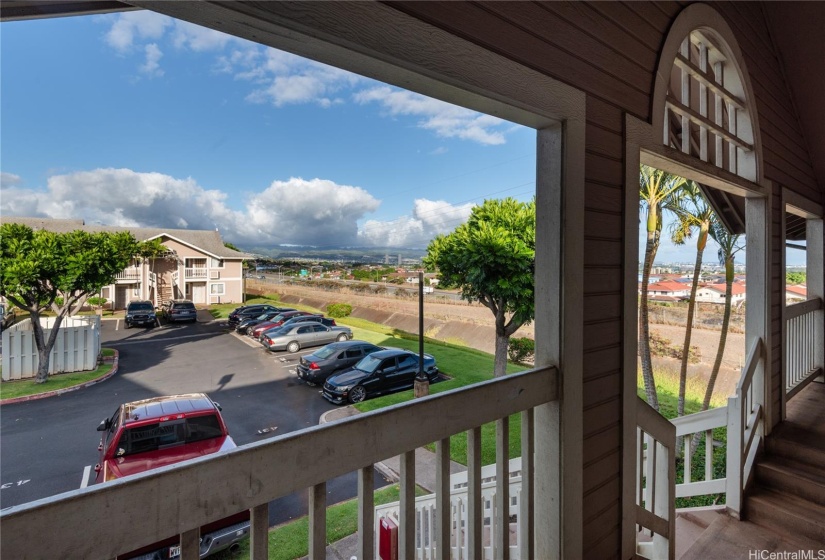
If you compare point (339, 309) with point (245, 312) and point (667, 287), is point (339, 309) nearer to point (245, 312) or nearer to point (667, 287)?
point (245, 312)

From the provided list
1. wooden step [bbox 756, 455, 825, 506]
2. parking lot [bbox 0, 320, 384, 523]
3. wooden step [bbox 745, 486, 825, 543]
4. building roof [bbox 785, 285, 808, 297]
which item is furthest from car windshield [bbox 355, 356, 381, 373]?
building roof [bbox 785, 285, 808, 297]

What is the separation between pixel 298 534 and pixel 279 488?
1.04 metres

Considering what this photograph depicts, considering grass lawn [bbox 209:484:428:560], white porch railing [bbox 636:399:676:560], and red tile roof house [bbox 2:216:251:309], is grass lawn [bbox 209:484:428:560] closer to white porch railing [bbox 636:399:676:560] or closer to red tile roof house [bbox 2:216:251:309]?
red tile roof house [bbox 2:216:251:309]

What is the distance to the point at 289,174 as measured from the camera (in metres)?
1.77

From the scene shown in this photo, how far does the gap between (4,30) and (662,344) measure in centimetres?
804

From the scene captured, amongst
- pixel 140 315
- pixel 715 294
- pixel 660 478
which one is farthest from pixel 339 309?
pixel 715 294

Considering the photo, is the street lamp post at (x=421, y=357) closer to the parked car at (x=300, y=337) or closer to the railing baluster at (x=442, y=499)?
the parked car at (x=300, y=337)

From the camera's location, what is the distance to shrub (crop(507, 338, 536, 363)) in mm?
2516

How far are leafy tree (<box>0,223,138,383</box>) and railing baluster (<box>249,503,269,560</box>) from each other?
3.06ft

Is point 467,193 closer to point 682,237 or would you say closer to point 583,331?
point 583,331

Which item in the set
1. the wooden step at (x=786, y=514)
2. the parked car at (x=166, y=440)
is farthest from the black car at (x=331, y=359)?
the wooden step at (x=786, y=514)

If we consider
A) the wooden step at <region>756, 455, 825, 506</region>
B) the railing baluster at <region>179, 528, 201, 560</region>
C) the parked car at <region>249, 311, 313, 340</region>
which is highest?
the parked car at <region>249, 311, 313, 340</region>

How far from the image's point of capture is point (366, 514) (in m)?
0.82

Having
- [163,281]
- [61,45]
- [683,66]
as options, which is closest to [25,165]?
[61,45]
